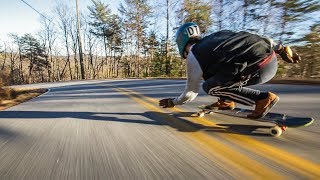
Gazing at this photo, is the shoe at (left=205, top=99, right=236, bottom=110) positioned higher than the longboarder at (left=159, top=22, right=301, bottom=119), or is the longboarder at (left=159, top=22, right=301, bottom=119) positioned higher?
the longboarder at (left=159, top=22, right=301, bottom=119)

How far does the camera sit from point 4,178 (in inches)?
83.1

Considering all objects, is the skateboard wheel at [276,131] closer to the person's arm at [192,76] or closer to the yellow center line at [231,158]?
the yellow center line at [231,158]

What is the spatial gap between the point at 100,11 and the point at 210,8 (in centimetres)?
3153

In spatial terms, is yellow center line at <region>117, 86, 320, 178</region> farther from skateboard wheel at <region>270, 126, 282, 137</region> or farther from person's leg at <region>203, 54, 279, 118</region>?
person's leg at <region>203, 54, 279, 118</region>

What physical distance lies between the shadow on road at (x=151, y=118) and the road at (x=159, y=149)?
12mm

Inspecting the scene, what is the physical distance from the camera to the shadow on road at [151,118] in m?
3.20

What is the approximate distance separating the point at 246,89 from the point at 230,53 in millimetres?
537

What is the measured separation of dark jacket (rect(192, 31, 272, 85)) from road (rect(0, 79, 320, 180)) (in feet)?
2.31

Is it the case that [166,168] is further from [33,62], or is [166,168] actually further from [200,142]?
[33,62]

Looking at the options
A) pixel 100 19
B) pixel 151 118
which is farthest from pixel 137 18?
pixel 151 118

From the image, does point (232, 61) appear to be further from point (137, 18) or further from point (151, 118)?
point (137, 18)

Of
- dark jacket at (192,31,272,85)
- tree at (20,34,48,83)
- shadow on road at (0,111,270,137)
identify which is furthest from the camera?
tree at (20,34,48,83)

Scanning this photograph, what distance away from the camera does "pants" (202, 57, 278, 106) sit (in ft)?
10.2

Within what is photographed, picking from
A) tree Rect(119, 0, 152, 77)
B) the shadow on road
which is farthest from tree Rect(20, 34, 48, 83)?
the shadow on road
